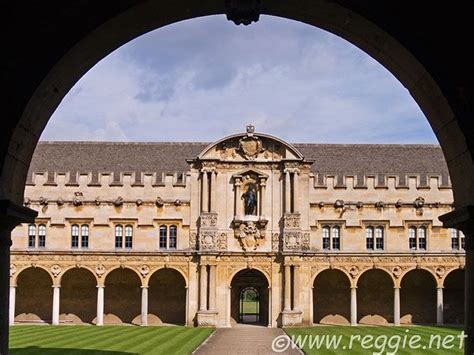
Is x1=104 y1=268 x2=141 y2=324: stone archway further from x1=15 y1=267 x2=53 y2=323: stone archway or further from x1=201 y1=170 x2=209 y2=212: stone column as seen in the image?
x1=201 y1=170 x2=209 y2=212: stone column

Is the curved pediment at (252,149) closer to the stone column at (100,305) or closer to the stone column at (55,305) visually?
the stone column at (100,305)

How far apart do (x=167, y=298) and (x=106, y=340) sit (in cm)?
1744


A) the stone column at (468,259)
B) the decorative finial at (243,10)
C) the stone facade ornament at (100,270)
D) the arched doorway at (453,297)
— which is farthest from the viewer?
the arched doorway at (453,297)

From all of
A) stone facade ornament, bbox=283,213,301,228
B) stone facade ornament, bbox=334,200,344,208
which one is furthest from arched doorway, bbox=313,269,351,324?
stone facade ornament, bbox=334,200,344,208

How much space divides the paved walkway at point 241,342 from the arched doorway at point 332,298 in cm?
576

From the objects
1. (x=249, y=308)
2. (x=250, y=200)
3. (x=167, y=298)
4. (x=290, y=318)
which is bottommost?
(x=249, y=308)

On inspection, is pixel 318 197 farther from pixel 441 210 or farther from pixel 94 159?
pixel 94 159

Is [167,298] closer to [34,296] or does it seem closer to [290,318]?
[290,318]

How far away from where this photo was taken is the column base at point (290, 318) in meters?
50.5

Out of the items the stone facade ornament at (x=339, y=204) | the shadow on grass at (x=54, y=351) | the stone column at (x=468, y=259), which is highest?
the stone facade ornament at (x=339, y=204)

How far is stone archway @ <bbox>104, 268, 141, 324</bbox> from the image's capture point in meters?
53.1

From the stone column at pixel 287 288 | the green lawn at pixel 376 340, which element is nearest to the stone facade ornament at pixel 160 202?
the stone column at pixel 287 288

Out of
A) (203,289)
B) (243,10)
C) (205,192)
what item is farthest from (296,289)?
(243,10)

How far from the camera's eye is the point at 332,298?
53.7 meters
